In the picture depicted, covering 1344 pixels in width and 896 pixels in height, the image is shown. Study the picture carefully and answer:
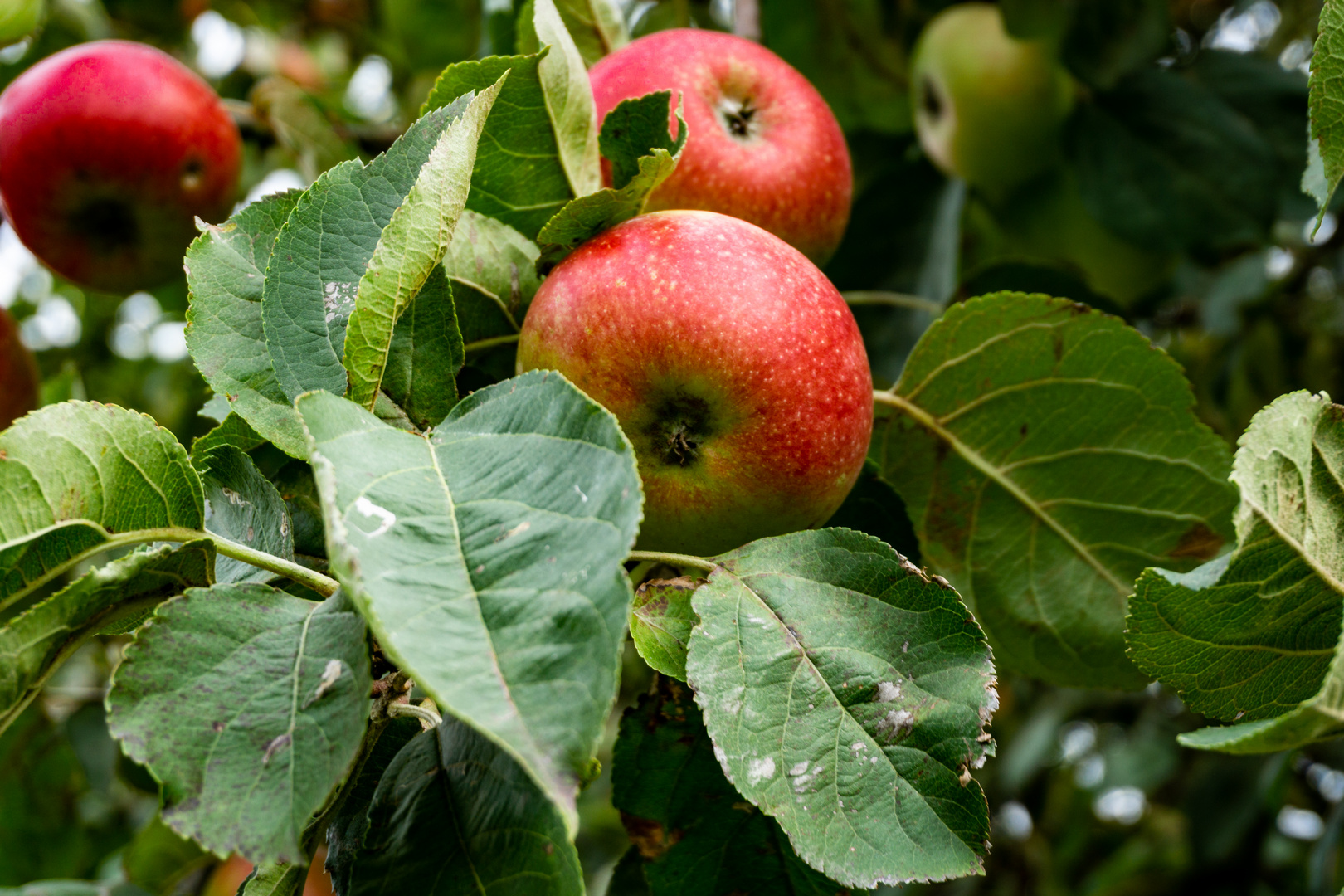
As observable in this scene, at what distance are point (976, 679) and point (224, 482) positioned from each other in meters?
0.54

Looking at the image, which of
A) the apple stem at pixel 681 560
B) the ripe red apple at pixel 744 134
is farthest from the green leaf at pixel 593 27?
the apple stem at pixel 681 560

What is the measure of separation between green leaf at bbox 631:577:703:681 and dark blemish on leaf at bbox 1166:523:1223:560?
0.51m

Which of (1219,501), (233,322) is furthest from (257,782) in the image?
(1219,501)

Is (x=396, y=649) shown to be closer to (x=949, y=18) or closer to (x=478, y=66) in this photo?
(x=478, y=66)

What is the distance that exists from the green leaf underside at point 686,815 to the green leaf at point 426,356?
29 centimetres

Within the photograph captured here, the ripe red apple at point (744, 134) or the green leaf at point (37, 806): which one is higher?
the ripe red apple at point (744, 134)

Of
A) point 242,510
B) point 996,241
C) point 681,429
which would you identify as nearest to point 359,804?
point 242,510

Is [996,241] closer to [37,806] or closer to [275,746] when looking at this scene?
[275,746]

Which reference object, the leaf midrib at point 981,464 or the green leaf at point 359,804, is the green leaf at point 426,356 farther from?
the leaf midrib at point 981,464

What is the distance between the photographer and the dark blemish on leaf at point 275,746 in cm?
54

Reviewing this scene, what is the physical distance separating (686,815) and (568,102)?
573 millimetres

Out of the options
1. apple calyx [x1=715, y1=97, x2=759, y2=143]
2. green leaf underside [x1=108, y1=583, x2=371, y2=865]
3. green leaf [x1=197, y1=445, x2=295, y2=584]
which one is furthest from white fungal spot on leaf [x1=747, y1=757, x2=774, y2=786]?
apple calyx [x1=715, y1=97, x2=759, y2=143]

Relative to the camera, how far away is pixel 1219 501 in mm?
931

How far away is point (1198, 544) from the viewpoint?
948 mm
